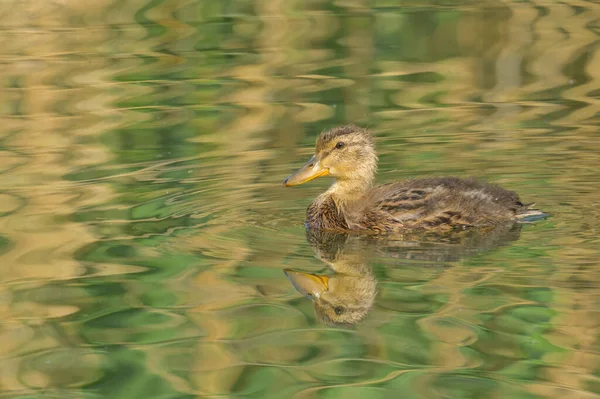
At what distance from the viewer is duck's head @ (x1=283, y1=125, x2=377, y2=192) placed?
385 inches

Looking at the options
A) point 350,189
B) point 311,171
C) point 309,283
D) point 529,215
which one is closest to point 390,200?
point 350,189

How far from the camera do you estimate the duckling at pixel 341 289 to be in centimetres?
734

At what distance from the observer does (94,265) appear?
841 cm

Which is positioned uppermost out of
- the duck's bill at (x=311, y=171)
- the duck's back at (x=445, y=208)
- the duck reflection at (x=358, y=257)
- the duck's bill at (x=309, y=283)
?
the duck's bill at (x=311, y=171)

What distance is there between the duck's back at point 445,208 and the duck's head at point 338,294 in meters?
1.19

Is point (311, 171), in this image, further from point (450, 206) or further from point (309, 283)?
point (309, 283)

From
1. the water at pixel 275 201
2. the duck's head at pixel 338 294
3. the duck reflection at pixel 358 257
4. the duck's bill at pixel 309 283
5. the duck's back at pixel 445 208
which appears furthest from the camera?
the duck's back at pixel 445 208

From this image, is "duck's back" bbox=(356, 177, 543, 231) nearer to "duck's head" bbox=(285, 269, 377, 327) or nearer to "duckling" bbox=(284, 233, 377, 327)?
"duckling" bbox=(284, 233, 377, 327)

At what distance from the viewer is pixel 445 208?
915 cm

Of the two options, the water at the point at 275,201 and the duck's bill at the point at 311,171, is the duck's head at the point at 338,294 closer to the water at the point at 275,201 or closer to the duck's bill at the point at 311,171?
the water at the point at 275,201

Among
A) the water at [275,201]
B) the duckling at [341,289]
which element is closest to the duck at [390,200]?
the water at [275,201]

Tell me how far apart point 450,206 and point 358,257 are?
931mm

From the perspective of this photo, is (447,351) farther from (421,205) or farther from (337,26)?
(337,26)

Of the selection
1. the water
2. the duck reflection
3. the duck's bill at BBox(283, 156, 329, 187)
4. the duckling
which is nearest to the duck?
the duck's bill at BBox(283, 156, 329, 187)
